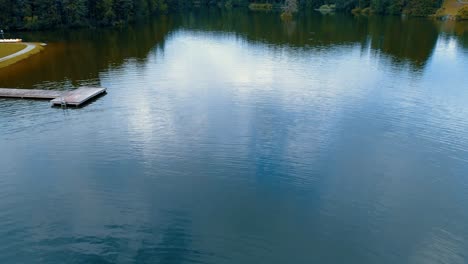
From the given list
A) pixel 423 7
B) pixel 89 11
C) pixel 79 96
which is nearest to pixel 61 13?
pixel 89 11

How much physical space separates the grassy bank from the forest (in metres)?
25.5

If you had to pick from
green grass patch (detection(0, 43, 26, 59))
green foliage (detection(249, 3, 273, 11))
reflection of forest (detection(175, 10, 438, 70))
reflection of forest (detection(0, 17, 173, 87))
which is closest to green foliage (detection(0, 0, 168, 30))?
reflection of forest (detection(0, 17, 173, 87))

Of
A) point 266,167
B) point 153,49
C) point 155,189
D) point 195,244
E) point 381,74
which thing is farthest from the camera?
point 153,49

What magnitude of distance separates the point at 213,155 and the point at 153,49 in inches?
2113

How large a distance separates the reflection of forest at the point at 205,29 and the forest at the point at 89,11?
5325 mm

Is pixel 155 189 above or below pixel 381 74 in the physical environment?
below

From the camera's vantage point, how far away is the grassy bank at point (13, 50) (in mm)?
60656

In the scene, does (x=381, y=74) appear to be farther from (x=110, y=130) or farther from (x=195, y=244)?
(x=195, y=244)

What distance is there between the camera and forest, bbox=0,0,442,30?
92875 mm

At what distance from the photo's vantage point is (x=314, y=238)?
21719 millimetres

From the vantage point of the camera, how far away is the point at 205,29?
359 feet

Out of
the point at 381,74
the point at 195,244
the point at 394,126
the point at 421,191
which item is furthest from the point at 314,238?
the point at 381,74

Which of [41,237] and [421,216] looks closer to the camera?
[41,237]

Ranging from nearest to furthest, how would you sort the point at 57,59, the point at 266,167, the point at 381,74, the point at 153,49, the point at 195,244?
the point at 195,244
the point at 266,167
the point at 381,74
the point at 57,59
the point at 153,49
